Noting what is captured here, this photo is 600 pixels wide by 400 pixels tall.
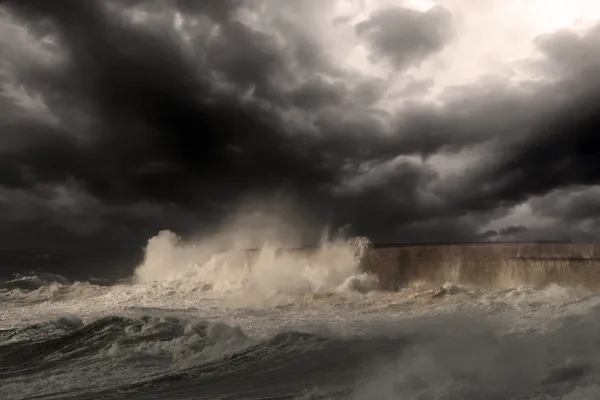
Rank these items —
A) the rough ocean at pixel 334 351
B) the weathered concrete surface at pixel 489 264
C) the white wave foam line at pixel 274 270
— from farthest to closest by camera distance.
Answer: the white wave foam line at pixel 274 270 < the weathered concrete surface at pixel 489 264 < the rough ocean at pixel 334 351

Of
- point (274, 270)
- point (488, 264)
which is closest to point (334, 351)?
point (488, 264)

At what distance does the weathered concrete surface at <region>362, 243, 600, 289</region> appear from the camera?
14484 mm

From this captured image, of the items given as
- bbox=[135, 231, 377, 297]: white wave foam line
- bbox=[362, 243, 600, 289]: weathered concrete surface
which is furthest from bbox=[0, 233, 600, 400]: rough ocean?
bbox=[135, 231, 377, 297]: white wave foam line

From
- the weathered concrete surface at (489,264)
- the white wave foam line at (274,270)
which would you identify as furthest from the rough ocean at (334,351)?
the white wave foam line at (274,270)

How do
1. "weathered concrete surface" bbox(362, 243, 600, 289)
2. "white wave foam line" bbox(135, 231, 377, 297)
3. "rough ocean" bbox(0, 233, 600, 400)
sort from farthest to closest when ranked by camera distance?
"white wave foam line" bbox(135, 231, 377, 297)
"weathered concrete surface" bbox(362, 243, 600, 289)
"rough ocean" bbox(0, 233, 600, 400)

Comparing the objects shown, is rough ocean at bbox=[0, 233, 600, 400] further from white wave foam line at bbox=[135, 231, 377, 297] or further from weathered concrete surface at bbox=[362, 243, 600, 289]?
white wave foam line at bbox=[135, 231, 377, 297]

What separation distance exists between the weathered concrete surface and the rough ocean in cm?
95

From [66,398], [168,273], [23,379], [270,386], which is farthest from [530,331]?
[168,273]

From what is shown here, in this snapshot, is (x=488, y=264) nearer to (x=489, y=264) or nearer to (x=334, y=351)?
(x=489, y=264)

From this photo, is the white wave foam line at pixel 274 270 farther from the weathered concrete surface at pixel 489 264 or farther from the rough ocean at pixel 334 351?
the rough ocean at pixel 334 351

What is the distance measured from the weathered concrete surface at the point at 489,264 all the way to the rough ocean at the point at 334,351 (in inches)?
37.5

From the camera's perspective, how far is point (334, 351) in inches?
303

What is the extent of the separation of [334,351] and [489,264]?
10098mm

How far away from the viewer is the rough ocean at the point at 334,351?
19.3 feet
